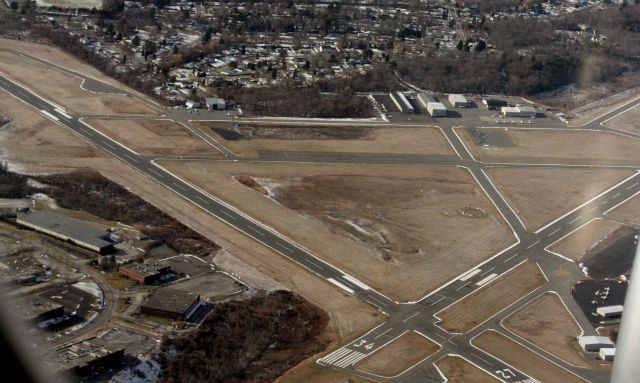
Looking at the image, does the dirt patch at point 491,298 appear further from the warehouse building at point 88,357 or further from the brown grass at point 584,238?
the warehouse building at point 88,357

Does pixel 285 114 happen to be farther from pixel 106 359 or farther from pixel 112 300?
pixel 106 359

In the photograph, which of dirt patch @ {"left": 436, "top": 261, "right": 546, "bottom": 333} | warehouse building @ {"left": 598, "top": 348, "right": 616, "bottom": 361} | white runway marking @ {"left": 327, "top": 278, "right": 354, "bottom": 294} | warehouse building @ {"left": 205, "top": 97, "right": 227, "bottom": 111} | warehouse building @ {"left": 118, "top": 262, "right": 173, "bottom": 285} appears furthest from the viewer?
warehouse building @ {"left": 205, "top": 97, "right": 227, "bottom": 111}

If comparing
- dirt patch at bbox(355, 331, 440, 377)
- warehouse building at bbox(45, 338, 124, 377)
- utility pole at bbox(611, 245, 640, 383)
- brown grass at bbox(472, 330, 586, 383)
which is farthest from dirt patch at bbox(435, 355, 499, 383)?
utility pole at bbox(611, 245, 640, 383)

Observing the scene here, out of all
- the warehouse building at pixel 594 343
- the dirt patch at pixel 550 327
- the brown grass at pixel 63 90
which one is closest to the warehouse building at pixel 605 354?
the warehouse building at pixel 594 343

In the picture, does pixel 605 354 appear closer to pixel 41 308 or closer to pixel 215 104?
pixel 41 308

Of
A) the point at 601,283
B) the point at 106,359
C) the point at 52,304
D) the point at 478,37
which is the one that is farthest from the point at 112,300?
the point at 478,37

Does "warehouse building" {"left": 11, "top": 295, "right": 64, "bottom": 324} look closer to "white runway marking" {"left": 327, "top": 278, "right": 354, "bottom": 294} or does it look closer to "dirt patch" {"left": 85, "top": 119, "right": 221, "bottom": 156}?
"white runway marking" {"left": 327, "top": 278, "right": 354, "bottom": 294}
